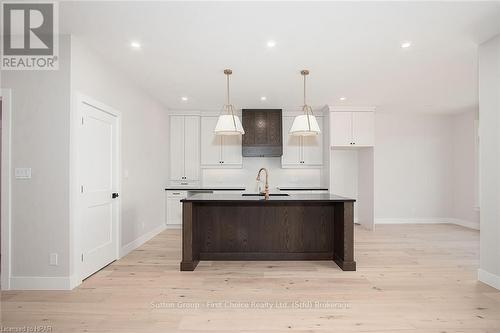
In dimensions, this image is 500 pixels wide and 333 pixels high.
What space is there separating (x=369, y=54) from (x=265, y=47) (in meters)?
1.26

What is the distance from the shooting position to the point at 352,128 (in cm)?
614

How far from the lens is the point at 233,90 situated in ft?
16.3

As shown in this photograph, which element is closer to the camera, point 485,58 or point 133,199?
point 485,58

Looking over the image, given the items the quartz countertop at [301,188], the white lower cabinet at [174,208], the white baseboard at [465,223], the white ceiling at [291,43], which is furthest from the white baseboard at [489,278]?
the white lower cabinet at [174,208]

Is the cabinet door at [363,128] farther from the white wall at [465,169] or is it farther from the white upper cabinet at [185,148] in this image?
the white upper cabinet at [185,148]

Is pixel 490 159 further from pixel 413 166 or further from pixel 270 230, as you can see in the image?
pixel 413 166

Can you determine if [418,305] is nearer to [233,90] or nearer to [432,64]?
[432,64]

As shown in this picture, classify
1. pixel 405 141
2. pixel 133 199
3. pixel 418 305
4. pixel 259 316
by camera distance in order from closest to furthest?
pixel 259 316
pixel 418 305
pixel 133 199
pixel 405 141

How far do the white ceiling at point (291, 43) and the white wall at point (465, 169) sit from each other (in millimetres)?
1746

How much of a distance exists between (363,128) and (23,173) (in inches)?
227

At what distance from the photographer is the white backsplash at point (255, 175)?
263 inches

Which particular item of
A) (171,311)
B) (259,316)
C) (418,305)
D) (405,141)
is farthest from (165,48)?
(405,141)

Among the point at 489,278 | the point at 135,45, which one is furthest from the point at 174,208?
the point at 489,278

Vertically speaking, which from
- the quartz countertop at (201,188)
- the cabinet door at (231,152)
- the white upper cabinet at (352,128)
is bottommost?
the quartz countertop at (201,188)
